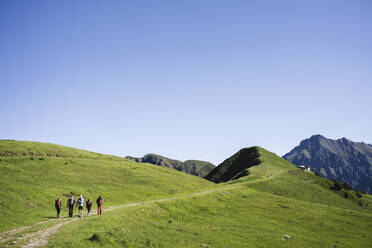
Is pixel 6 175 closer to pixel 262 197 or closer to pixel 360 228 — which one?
pixel 262 197

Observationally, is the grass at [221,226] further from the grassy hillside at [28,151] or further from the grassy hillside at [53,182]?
the grassy hillside at [28,151]

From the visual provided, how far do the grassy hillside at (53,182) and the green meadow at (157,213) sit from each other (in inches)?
7.0

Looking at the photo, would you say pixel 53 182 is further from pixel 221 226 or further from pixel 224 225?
pixel 224 225

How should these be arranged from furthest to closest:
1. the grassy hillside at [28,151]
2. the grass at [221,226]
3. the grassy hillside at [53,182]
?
the grassy hillside at [28,151] → the grassy hillside at [53,182] → the grass at [221,226]

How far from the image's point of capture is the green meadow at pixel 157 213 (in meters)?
33.1

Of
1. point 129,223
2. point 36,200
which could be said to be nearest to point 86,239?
point 129,223

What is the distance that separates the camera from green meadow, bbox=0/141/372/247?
3309 cm

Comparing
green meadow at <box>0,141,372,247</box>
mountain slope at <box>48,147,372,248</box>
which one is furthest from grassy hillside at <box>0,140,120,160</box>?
mountain slope at <box>48,147,372,248</box>

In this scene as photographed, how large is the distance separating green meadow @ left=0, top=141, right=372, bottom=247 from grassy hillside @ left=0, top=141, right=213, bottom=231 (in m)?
0.18

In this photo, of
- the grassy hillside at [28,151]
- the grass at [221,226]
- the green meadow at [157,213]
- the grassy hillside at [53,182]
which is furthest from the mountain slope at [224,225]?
the grassy hillside at [28,151]

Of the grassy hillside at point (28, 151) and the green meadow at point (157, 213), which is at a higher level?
the grassy hillside at point (28, 151)

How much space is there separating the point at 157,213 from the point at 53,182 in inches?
1150

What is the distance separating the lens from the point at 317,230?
56.4m

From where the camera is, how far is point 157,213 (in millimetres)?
49094
